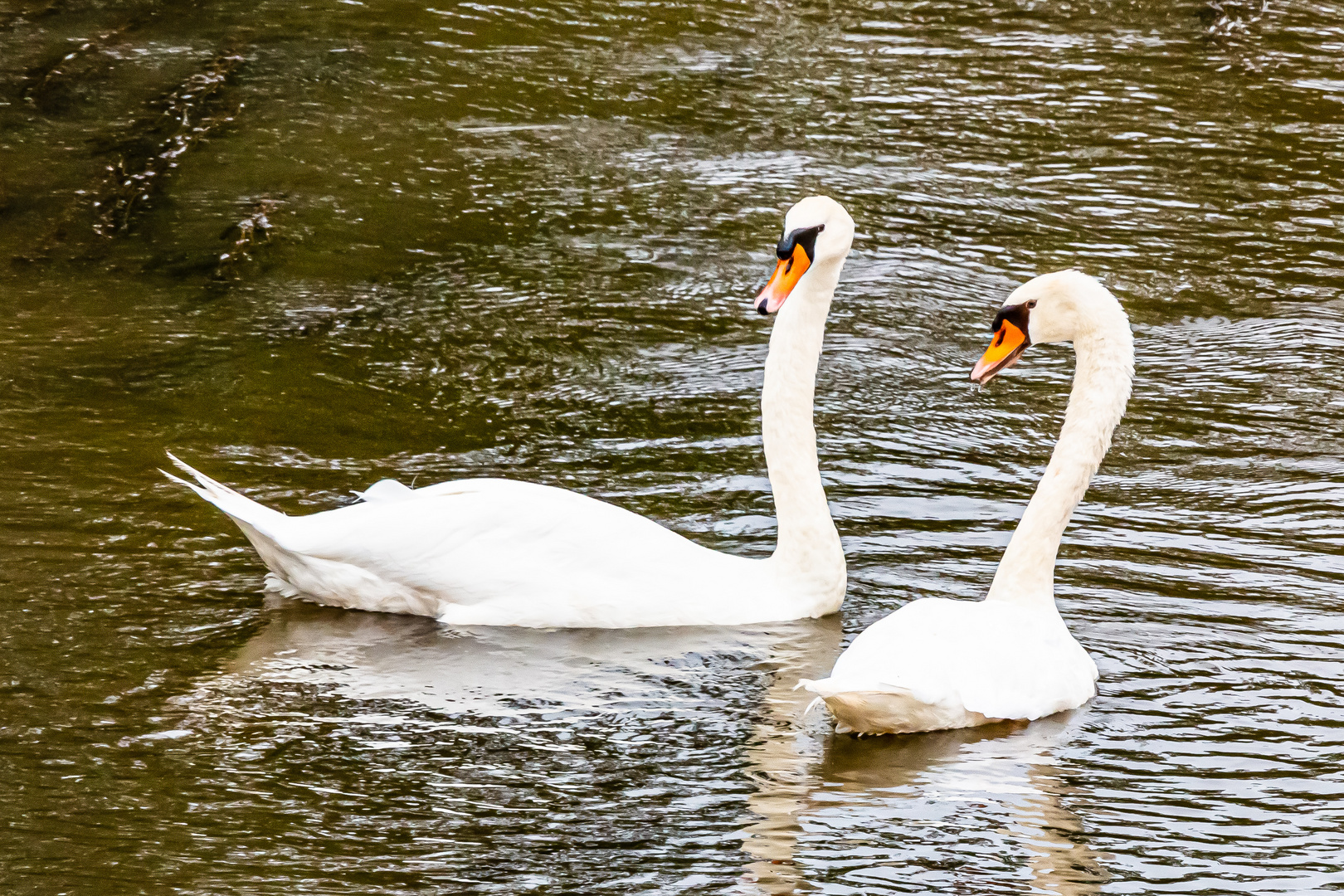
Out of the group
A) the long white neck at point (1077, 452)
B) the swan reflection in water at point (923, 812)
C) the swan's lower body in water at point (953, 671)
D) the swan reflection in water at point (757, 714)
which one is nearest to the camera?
the swan reflection in water at point (923, 812)

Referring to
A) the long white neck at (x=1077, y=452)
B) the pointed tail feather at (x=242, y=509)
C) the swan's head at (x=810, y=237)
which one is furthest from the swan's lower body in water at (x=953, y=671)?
the pointed tail feather at (x=242, y=509)

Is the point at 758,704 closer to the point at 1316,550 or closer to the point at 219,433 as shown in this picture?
the point at 1316,550

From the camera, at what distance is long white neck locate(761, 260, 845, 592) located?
23.5 feet

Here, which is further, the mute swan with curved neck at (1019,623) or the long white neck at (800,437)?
the long white neck at (800,437)

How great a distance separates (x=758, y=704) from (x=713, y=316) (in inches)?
172

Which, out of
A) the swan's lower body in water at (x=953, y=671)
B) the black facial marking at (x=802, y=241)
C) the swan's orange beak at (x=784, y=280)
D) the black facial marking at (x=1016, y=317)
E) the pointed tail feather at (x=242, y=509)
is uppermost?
the black facial marking at (x=802, y=241)

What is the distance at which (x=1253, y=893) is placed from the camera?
5.15 metres

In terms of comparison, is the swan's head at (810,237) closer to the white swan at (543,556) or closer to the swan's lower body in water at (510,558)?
the white swan at (543,556)

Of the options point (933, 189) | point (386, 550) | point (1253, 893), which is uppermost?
point (933, 189)

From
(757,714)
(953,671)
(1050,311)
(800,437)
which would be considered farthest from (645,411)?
(953,671)

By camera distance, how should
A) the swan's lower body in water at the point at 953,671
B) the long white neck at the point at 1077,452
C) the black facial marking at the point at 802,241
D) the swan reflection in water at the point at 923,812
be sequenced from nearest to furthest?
the swan reflection in water at the point at 923,812, the swan's lower body in water at the point at 953,671, the long white neck at the point at 1077,452, the black facial marking at the point at 802,241

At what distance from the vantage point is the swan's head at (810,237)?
23.3ft

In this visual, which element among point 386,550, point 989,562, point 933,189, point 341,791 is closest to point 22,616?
point 386,550

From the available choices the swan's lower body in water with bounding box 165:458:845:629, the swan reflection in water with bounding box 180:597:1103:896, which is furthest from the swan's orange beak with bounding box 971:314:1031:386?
the swan's lower body in water with bounding box 165:458:845:629
